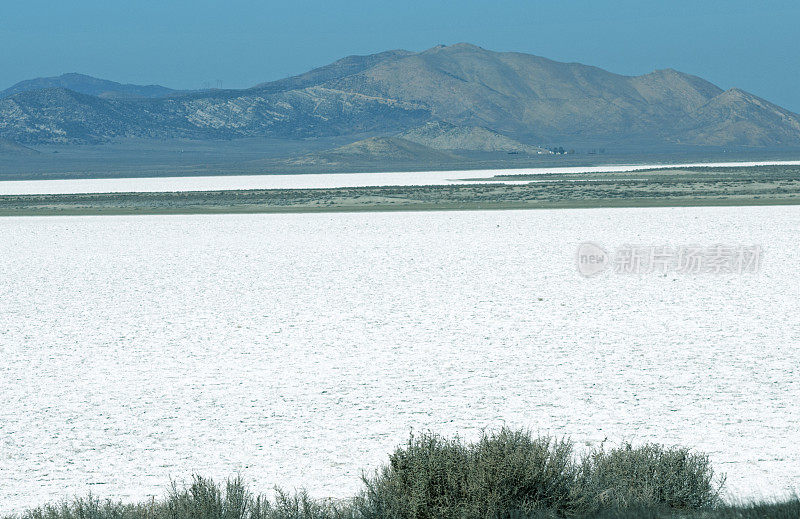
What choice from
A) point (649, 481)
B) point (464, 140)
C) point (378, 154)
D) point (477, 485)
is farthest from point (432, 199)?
point (464, 140)

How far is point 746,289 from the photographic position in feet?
51.1

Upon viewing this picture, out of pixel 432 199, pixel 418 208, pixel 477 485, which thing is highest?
pixel 477 485

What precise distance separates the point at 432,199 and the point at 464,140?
104 m

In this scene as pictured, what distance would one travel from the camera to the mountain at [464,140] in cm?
14625

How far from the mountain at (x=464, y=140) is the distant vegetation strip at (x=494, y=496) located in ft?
452

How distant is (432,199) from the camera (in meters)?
46.9

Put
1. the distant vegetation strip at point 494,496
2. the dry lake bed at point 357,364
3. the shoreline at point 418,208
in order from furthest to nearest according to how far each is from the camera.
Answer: the shoreline at point 418,208 < the dry lake bed at point 357,364 < the distant vegetation strip at point 494,496

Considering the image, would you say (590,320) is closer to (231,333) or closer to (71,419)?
(231,333)

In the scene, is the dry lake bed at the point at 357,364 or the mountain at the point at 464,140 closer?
the dry lake bed at the point at 357,364

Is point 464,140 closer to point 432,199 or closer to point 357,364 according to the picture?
point 432,199

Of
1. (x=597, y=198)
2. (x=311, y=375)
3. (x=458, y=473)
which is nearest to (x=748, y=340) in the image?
(x=311, y=375)

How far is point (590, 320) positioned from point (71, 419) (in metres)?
6.93

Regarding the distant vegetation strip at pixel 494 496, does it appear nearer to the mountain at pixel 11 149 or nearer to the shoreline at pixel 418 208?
the shoreline at pixel 418 208

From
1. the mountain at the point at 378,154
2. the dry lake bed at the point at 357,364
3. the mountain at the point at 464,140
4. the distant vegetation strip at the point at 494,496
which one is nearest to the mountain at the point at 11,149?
the mountain at the point at 378,154
